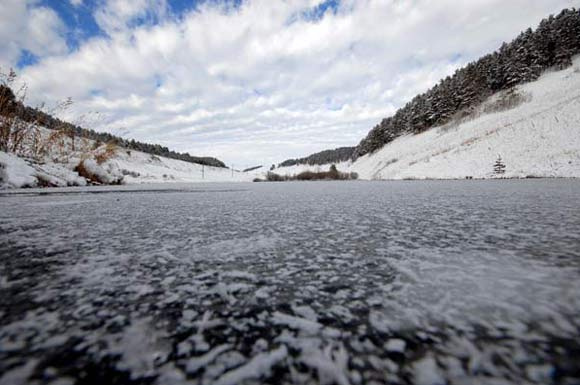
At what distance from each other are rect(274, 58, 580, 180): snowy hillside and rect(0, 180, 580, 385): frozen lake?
26.2 metres

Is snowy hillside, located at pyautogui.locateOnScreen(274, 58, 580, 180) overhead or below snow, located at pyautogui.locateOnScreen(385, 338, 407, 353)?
overhead

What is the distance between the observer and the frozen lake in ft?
3.41

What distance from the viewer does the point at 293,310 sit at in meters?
1.55

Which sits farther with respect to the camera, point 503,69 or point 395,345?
point 503,69

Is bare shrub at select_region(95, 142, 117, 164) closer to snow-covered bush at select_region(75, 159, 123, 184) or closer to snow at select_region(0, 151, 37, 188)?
snow-covered bush at select_region(75, 159, 123, 184)

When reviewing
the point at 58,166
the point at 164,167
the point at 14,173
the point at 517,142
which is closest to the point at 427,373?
the point at 14,173

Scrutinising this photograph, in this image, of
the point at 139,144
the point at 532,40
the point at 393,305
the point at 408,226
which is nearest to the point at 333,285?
the point at 393,305

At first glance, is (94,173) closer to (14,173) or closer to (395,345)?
(14,173)

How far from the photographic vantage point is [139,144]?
102188 millimetres

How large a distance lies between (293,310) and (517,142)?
117ft

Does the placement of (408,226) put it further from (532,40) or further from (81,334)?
(532,40)

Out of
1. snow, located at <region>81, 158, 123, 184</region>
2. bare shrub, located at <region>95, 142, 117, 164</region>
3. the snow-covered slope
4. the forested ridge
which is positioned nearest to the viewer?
snow, located at <region>81, 158, 123, 184</region>

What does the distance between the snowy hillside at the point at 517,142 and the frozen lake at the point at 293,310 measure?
1032 inches

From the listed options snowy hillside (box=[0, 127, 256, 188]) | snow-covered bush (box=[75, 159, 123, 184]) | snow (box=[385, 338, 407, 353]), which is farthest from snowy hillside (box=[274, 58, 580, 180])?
snowy hillside (box=[0, 127, 256, 188])
